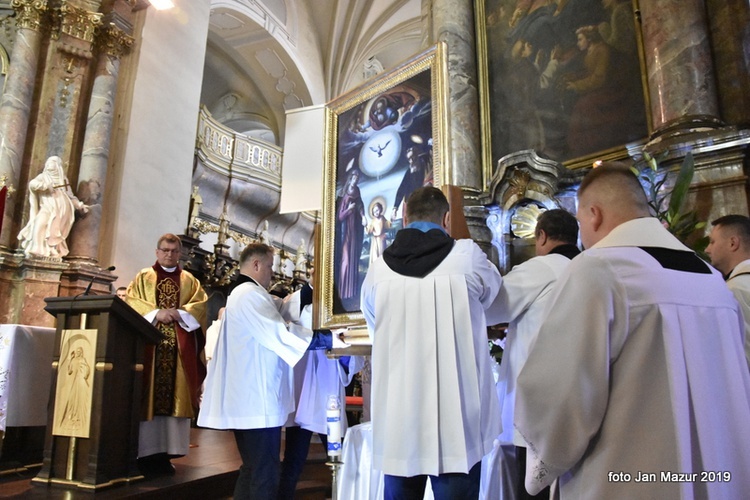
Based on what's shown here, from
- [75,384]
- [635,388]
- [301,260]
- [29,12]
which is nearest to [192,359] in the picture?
[75,384]

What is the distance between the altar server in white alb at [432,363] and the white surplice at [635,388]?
827 mm

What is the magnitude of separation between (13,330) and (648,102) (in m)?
6.06

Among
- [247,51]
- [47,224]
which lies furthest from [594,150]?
[247,51]

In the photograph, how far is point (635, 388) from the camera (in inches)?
47.7

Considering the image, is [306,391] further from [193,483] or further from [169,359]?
[169,359]

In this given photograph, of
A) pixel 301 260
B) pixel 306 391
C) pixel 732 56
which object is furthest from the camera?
pixel 301 260

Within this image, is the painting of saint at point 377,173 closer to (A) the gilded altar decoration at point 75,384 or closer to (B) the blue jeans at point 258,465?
(B) the blue jeans at point 258,465

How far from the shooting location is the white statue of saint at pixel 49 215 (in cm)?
684

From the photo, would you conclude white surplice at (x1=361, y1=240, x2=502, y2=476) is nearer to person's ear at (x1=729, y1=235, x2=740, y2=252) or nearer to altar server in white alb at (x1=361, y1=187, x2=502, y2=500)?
altar server in white alb at (x1=361, y1=187, x2=502, y2=500)

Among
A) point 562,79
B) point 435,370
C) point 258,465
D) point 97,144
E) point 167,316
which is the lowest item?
point 258,465

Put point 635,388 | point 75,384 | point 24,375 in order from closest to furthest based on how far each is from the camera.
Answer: point 635,388 < point 75,384 < point 24,375

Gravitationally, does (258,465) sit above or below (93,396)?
below

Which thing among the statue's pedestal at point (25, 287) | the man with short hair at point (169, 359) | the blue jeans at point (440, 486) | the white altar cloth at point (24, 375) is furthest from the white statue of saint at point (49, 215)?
the blue jeans at point (440, 486)

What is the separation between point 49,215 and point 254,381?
17.0 ft
